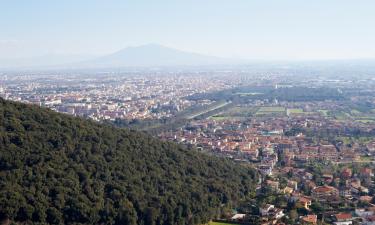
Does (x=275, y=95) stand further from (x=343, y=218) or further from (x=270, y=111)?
(x=343, y=218)

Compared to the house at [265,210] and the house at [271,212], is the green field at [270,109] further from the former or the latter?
the house at [265,210]

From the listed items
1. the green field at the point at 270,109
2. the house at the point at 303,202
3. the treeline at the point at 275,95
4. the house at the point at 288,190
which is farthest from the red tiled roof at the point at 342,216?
the treeline at the point at 275,95

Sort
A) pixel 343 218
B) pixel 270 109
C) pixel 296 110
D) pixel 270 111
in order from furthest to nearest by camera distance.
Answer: pixel 270 109 < pixel 296 110 < pixel 270 111 < pixel 343 218

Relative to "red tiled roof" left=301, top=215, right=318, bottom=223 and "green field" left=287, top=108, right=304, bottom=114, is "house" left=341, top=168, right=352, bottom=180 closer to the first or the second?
"red tiled roof" left=301, top=215, right=318, bottom=223

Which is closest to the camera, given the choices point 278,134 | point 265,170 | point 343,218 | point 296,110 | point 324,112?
point 343,218

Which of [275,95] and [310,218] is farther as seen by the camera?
[275,95]

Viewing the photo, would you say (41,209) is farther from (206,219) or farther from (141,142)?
(141,142)

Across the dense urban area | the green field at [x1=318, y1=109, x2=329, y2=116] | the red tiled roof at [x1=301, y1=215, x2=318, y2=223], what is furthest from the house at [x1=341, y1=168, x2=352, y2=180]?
the green field at [x1=318, y1=109, x2=329, y2=116]

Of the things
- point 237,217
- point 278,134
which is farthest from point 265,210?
point 278,134

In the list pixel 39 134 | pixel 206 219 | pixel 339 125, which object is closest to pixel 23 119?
pixel 39 134
